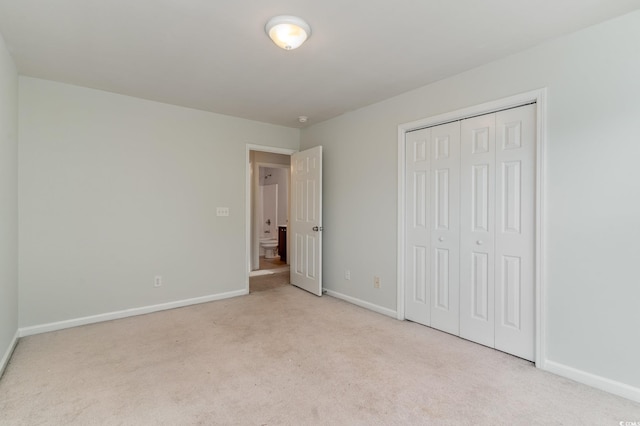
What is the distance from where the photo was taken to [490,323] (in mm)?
2584

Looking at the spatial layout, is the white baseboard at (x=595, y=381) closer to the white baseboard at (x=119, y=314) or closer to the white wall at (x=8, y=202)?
the white baseboard at (x=119, y=314)

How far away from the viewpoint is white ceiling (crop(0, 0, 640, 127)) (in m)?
1.87

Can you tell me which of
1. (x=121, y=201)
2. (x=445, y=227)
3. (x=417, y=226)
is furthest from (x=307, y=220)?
(x=121, y=201)

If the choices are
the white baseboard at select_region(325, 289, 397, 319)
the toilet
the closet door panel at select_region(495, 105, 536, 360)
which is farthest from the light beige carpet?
the toilet

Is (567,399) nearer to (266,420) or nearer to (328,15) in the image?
(266,420)

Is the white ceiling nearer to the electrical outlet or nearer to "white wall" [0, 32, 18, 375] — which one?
"white wall" [0, 32, 18, 375]

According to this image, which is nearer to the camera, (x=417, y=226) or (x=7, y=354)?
(x=7, y=354)

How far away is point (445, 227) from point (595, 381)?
147 centimetres

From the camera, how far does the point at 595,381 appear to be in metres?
2.02

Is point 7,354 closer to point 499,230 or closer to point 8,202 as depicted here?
point 8,202

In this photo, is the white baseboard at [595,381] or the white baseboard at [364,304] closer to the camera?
the white baseboard at [595,381]

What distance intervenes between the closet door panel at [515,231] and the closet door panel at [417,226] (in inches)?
26.1

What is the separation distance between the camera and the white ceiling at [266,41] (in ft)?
6.12

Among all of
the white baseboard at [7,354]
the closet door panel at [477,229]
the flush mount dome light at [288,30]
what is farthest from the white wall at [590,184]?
the white baseboard at [7,354]
